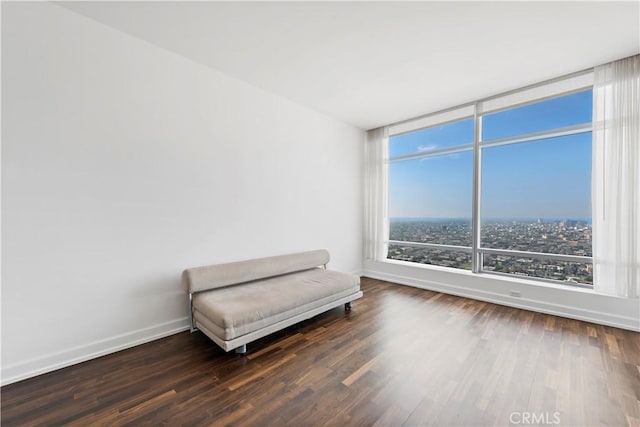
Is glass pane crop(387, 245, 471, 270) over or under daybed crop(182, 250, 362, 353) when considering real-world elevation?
over

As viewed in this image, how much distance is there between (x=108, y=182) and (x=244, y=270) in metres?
1.56

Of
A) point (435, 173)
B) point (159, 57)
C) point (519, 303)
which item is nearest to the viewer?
Result: point (159, 57)

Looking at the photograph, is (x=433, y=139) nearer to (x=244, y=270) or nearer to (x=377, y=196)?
(x=377, y=196)

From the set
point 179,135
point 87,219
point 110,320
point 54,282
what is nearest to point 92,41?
point 179,135

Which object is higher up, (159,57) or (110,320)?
(159,57)

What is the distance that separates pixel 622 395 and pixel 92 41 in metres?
4.97

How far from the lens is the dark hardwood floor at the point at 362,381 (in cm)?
156

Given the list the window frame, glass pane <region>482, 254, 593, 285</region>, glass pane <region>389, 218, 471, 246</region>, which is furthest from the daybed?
glass pane <region>482, 254, 593, 285</region>

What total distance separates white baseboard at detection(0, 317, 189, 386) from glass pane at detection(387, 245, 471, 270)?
364 cm

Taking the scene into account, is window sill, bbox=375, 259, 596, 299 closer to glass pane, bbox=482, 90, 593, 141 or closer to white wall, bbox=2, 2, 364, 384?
glass pane, bbox=482, 90, 593, 141

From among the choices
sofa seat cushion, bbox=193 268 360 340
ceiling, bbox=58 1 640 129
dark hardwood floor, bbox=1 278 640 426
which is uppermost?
ceiling, bbox=58 1 640 129

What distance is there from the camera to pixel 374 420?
4.99 ft

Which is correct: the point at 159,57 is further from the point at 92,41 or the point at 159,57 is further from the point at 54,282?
the point at 54,282

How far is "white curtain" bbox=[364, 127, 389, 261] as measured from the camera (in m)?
4.83
